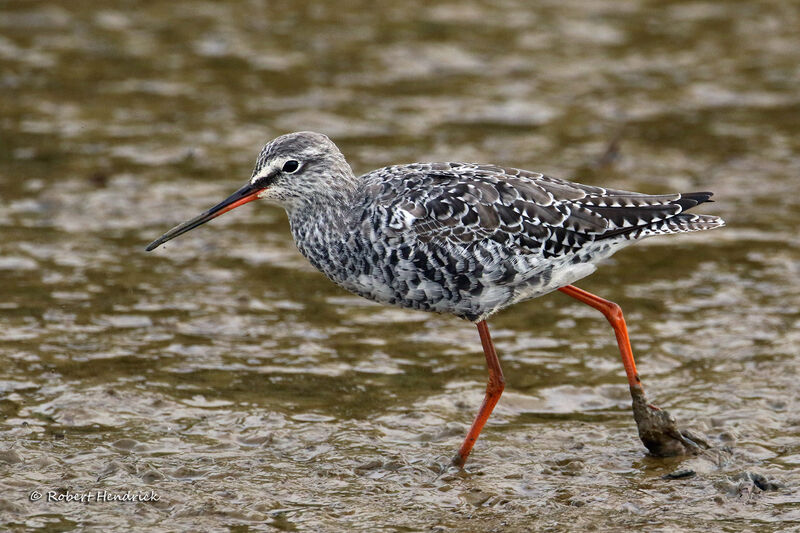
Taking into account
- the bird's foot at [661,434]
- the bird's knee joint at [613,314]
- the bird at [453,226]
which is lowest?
the bird's foot at [661,434]

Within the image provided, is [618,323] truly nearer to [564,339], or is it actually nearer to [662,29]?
[564,339]

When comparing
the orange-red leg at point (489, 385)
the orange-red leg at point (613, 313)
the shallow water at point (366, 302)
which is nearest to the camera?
the shallow water at point (366, 302)

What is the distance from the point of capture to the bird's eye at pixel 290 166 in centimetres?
877

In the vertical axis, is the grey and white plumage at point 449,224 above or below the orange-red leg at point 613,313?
above

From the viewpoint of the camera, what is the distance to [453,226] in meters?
8.50

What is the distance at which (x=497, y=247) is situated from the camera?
27.9ft

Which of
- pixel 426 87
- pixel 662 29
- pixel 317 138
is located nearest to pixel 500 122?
pixel 426 87

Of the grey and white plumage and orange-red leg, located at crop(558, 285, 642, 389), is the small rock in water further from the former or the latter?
the grey and white plumage

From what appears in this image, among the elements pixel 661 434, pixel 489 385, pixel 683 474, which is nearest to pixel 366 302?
pixel 489 385

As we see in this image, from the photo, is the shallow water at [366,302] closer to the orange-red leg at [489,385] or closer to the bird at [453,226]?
the orange-red leg at [489,385]

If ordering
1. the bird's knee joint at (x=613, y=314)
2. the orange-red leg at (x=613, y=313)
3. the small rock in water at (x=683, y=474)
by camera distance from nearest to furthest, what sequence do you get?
the small rock in water at (x=683, y=474)
the orange-red leg at (x=613, y=313)
the bird's knee joint at (x=613, y=314)

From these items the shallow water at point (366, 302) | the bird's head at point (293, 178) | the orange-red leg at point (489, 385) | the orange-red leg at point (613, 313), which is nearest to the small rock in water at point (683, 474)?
the shallow water at point (366, 302)

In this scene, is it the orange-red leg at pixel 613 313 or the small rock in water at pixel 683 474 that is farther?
the orange-red leg at pixel 613 313

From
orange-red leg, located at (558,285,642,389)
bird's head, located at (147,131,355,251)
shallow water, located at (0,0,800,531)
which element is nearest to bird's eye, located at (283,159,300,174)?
bird's head, located at (147,131,355,251)
